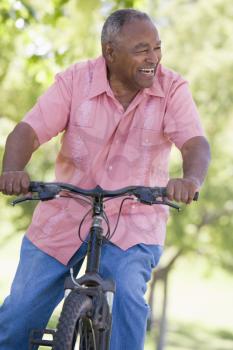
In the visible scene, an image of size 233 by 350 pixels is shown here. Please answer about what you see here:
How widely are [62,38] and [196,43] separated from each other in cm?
407

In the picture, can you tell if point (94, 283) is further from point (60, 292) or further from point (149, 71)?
point (149, 71)

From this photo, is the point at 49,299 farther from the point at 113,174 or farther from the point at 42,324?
the point at 113,174

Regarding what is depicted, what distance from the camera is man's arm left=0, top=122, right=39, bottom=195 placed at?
15.4 ft

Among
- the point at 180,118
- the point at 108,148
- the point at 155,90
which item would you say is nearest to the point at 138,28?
the point at 155,90

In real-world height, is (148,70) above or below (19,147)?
above

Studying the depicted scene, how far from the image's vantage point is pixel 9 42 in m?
13.9

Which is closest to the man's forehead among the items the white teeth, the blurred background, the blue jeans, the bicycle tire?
the white teeth

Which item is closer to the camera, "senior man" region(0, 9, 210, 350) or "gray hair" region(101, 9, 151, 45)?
"senior man" region(0, 9, 210, 350)

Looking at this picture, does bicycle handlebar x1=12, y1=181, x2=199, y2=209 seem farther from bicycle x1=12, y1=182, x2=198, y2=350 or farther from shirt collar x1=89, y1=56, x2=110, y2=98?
shirt collar x1=89, y1=56, x2=110, y2=98

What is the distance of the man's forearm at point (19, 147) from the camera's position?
5.05 metres

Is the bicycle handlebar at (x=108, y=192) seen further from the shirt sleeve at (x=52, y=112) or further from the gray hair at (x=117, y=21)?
the gray hair at (x=117, y=21)

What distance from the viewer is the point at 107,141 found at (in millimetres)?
5176

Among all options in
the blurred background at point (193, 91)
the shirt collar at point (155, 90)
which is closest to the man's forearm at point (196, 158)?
the shirt collar at point (155, 90)

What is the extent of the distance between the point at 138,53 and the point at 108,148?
1.46 ft
